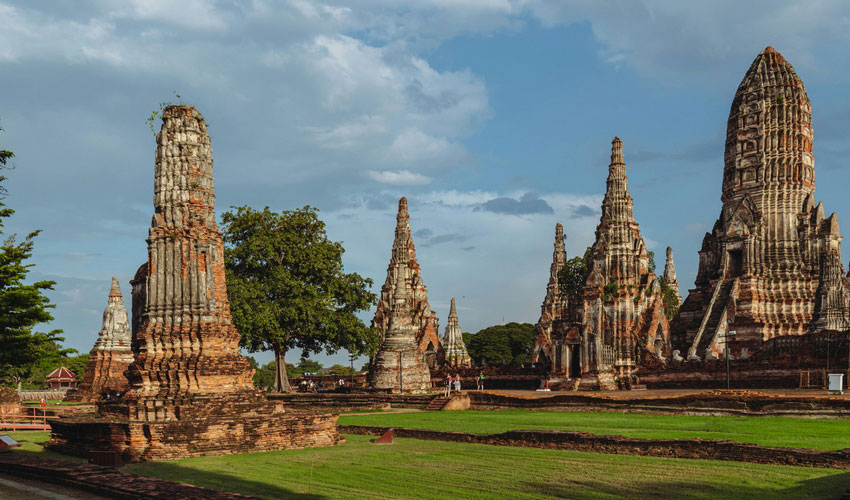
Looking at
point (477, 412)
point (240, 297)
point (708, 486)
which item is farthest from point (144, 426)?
point (240, 297)

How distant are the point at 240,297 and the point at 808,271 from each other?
1165 inches

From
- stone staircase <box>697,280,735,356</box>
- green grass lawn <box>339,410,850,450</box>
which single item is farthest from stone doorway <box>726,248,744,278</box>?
green grass lawn <box>339,410,850,450</box>

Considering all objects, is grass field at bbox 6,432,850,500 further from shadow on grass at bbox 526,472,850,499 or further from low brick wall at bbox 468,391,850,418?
low brick wall at bbox 468,391,850,418

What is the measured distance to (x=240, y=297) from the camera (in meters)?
33.9

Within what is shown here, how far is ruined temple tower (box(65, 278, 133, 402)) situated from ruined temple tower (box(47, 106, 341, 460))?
63.0 feet

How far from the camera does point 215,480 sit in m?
11.3

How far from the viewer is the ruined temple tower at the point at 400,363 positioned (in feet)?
113

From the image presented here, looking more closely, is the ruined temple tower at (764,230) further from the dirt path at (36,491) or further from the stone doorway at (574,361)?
the dirt path at (36,491)

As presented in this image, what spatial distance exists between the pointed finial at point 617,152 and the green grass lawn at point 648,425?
2251 cm

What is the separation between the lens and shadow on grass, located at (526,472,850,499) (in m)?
9.59

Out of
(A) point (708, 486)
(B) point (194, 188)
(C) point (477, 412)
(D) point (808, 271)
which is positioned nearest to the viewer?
(A) point (708, 486)

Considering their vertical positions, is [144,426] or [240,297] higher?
[240,297]

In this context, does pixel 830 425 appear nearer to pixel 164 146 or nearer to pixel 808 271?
pixel 164 146

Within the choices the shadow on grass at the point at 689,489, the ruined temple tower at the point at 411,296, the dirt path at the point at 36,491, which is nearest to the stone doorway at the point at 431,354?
the ruined temple tower at the point at 411,296
